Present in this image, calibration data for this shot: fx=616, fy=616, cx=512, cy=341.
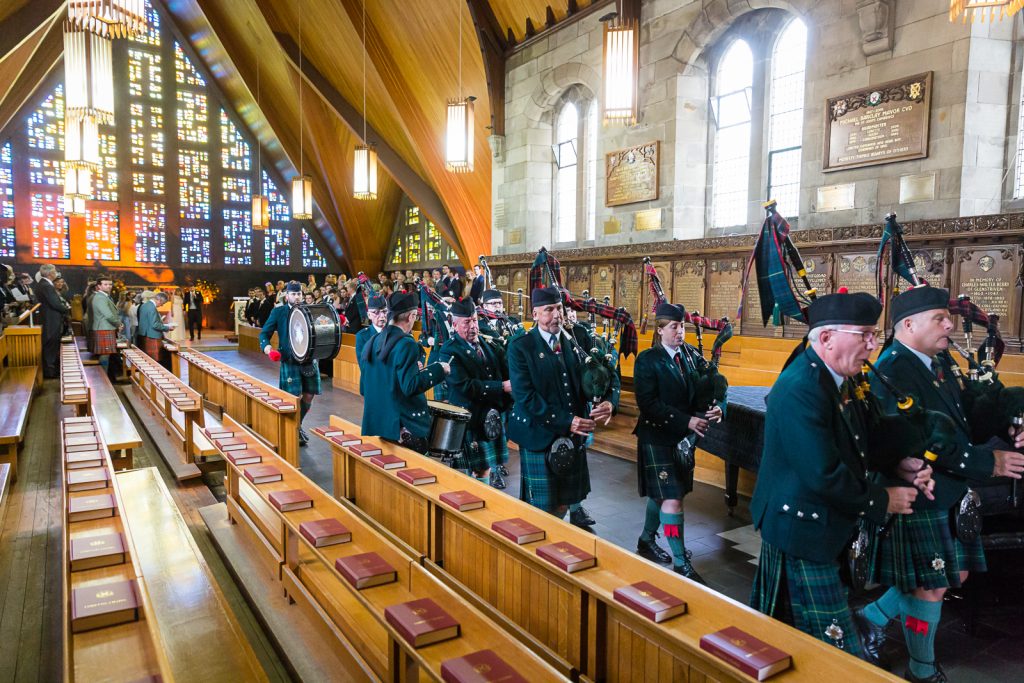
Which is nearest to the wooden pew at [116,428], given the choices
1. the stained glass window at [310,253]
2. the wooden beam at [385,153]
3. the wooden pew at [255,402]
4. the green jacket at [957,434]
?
the wooden pew at [255,402]

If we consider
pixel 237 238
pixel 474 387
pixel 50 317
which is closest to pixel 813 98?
pixel 474 387

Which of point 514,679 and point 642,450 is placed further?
point 642,450

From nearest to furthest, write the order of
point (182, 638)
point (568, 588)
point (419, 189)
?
point (568, 588) < point (182, 638) < point (419, 189)

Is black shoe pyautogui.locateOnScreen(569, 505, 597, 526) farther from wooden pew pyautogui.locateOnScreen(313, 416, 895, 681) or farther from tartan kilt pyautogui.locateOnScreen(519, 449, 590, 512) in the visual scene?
wooden pew pyautogui.locateOnScreen(313, 416, 895, 681)

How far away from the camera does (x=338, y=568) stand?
2.80 m

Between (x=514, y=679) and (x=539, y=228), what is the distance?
11970mm

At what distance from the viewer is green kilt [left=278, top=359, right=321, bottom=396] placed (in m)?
7.16

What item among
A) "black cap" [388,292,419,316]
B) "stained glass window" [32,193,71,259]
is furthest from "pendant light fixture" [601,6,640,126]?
"stained glass window" [32,193,71,259]

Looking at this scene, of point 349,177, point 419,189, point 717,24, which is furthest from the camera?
point 349,177

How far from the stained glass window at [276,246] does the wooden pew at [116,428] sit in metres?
19.3

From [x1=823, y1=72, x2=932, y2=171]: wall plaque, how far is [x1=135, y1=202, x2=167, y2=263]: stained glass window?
23.6 metres

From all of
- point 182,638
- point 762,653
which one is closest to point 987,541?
point 762,653

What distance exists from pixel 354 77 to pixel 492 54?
16.0ft

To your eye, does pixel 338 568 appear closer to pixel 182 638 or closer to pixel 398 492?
pixel 182 638
